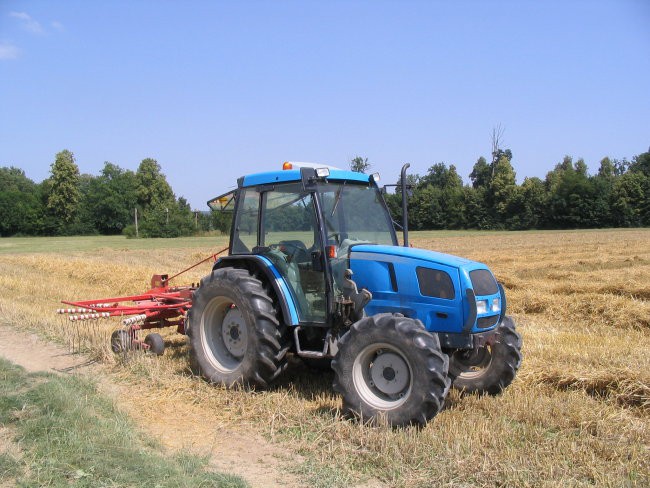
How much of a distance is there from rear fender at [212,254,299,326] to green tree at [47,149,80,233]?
6595cm

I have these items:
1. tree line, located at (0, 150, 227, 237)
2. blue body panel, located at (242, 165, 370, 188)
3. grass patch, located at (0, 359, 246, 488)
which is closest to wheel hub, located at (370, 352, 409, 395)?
grass patch, located at (0, 359, 246, 488)

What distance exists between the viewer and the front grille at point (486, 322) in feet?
16.5

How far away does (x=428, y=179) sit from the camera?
3438 inches

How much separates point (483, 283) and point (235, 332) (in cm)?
267

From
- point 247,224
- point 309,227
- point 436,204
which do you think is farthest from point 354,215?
point 436,204

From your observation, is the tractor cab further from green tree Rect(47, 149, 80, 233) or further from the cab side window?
green tree Rect(47, 149, 80, 233)

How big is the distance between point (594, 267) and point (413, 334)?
12279 millimetres

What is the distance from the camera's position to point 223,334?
6301mm

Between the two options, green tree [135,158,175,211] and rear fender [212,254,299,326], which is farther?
green tree [135,158,175,211]

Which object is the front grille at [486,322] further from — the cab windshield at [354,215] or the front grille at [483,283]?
the cab windshield at [354,215]

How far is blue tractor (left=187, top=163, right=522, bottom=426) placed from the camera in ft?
15.7

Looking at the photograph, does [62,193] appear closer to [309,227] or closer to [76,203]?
[76,203]

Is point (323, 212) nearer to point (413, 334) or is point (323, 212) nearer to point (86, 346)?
point (413, 334)

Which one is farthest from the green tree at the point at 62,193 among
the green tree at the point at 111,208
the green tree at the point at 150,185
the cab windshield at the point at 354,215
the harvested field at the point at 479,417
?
the cab windshield at the point at 354,215
